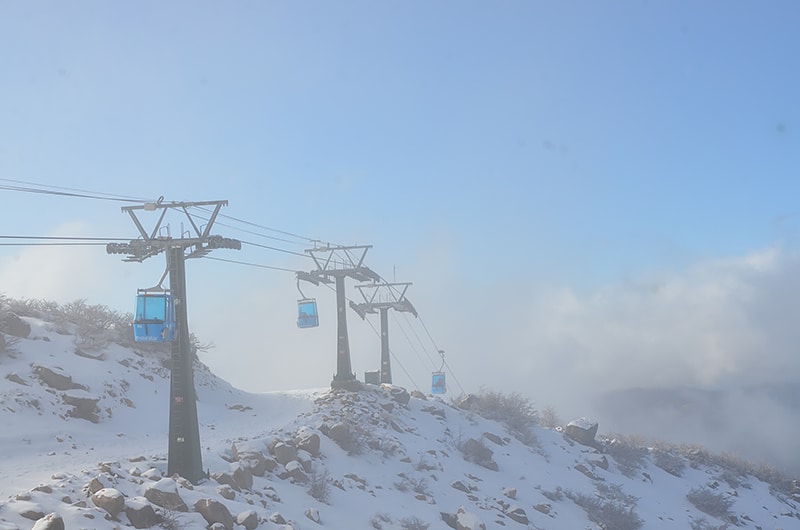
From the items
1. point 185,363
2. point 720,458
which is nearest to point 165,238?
point 185,363

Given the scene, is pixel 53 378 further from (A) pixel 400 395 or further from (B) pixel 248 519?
(A) pixel 400 395

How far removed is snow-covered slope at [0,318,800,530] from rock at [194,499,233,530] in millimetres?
35

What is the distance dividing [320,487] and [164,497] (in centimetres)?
759

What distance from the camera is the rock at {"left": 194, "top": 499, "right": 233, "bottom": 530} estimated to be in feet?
51.1

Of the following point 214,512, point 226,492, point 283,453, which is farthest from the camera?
point 283,453

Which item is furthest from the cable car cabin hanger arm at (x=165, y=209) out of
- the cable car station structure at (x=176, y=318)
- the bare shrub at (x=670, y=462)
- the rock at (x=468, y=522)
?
the bare shrub at (x=670, y=462)

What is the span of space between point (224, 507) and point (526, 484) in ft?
69.4

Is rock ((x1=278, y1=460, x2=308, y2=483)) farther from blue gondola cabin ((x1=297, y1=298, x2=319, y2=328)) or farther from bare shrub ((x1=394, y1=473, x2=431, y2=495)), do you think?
blue gondola cabin ((x1=297, y1=298, x2=319, y2=328))

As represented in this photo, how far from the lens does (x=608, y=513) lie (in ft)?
106

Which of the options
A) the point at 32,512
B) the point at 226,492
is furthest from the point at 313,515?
the point at 32,512

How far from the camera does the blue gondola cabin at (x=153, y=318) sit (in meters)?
19.0

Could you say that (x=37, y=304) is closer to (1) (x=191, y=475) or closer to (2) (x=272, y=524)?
(1) (x=191, y=475)

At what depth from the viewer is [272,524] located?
1716 centimetres

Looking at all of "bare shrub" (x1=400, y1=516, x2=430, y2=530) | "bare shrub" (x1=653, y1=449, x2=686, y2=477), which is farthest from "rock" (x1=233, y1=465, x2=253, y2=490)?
"bare shrub" (x1=653, y1=449, x2=686, y2=477)
